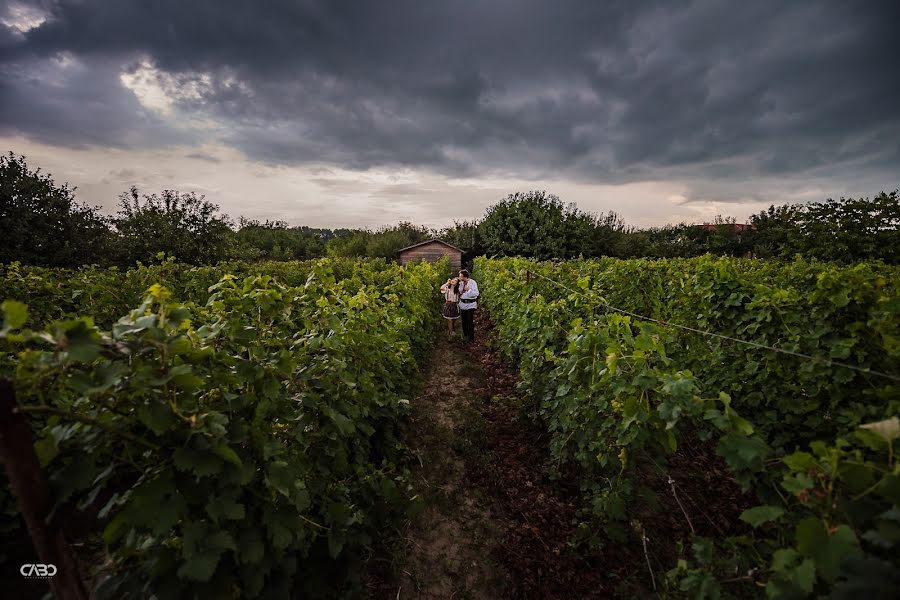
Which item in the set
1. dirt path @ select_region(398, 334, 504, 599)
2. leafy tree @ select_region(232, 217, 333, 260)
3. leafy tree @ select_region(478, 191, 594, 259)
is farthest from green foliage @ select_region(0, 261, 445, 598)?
leafy tree @ select_region(232, 217, 333, 260)

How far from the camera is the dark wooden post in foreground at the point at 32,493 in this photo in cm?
108

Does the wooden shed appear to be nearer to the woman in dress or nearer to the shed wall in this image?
the shed wall

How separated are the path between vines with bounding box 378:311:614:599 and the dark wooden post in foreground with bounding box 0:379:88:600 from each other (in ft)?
7.12

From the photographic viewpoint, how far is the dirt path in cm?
291

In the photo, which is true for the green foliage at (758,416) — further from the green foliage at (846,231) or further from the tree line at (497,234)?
the green foliage at (846,231)

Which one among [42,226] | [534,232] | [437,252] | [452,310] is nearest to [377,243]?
[437,252]

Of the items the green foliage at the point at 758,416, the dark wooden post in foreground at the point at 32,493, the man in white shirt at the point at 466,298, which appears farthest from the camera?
the man in white shirt at the point at 466,298

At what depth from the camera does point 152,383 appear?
123cm

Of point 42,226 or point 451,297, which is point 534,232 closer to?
point 451,297

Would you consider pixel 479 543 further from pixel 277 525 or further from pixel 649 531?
pixel 277 525

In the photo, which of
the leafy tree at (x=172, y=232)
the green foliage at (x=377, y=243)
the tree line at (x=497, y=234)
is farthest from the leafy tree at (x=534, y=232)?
the leafy tree at (x=172, y=232)

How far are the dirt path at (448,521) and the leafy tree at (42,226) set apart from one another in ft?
102

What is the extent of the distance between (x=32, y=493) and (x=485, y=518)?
10.9 feet

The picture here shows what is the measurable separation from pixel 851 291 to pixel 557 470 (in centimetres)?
316
